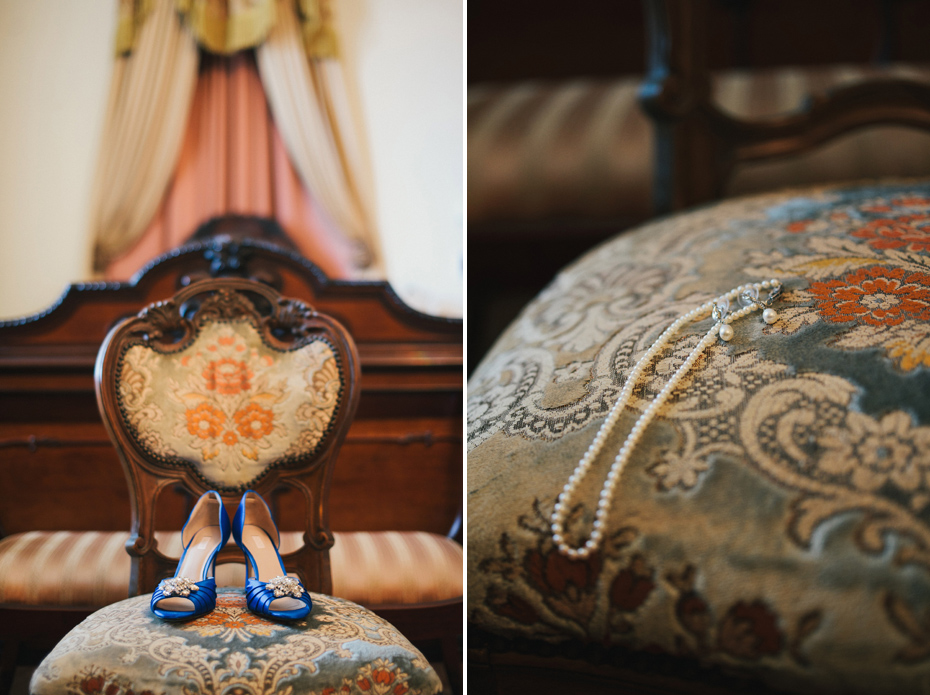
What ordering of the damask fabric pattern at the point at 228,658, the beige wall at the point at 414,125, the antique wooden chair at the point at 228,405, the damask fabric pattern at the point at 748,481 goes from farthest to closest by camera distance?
1. the beige wall at the point at 414,125
2. the antique wooden chair at the point at 228,405
3. the damask fabric pattern at the point at 228,658
4. the damask fabric pattern at the point at 748,481

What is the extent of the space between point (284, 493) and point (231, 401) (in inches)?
13.4

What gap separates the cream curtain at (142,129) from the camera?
37.2 inches

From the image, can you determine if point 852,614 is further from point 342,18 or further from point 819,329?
point 342,18

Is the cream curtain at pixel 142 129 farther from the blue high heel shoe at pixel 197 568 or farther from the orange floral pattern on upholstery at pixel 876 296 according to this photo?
the orange floral pattern on upholstery at pixel 876 296

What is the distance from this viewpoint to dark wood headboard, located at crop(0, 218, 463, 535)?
0.94 meters

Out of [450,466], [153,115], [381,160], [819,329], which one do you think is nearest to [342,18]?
[381,160]

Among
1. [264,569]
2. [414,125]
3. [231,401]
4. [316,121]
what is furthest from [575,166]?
[264,569]

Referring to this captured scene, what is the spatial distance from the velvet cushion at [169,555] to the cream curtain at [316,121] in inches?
18.4

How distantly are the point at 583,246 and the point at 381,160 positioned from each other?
36 cm

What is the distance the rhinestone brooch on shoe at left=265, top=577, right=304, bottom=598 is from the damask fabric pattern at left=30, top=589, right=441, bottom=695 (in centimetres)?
3

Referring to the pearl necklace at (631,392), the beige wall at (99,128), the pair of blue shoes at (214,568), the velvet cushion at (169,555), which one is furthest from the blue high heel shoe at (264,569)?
the beige wall at (99,128)

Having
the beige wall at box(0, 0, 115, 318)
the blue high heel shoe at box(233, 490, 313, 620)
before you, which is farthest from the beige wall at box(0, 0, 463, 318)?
the blue high heel shoe at box(233, 490, 313, 620)

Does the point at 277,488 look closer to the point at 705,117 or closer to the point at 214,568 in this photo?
the point at 214,568

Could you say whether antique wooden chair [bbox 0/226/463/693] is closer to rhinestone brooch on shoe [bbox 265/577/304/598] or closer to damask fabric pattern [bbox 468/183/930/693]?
rhinestone brooch on shoe [bbox 265/577/304/598]
